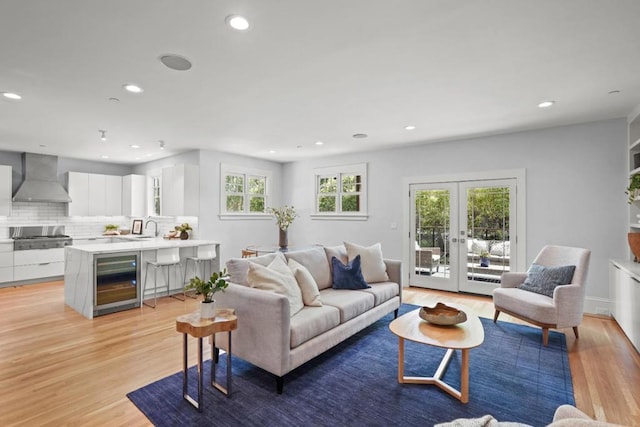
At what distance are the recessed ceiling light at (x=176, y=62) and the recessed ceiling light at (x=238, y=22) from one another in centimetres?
70

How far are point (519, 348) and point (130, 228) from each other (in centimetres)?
836

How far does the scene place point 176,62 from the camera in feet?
8.93

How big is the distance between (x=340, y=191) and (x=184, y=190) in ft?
10.2

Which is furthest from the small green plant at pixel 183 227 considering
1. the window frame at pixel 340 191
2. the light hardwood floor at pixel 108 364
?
the window frame at pixel 340 191

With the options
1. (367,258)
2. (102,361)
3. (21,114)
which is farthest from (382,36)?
(21,114)

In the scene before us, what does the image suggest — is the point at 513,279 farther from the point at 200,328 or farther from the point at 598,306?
the point at 200,328

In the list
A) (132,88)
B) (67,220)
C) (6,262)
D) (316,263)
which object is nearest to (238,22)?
(132,88)

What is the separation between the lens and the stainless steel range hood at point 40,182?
6.56 m

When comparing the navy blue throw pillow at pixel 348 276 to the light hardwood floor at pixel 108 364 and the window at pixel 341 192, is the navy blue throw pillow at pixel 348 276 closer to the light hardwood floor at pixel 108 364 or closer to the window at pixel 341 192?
the light hardwood floor at pixel 108 364

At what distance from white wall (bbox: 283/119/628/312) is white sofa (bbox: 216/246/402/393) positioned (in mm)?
2988

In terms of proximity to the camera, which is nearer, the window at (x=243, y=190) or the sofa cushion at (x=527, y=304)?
the sofa cushion at (x=527, y=304)

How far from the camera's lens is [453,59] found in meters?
2.68

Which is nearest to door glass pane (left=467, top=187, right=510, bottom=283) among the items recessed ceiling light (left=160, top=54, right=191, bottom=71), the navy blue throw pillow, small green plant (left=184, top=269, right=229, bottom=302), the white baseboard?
the white baseboard

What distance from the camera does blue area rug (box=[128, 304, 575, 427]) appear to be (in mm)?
2150
